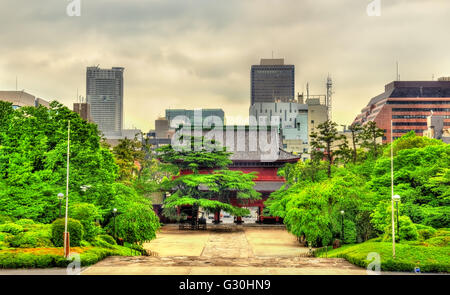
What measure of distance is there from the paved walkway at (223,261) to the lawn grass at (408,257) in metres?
1.06

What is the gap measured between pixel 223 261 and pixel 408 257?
11.3 metres

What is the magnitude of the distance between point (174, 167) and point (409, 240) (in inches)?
1516

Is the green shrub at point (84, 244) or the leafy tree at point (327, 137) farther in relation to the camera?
the leafy tree at point (327, 137)

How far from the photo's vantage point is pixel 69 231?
34.8 meters

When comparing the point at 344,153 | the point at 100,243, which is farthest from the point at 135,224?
the point at 344,153

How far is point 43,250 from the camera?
3197cm

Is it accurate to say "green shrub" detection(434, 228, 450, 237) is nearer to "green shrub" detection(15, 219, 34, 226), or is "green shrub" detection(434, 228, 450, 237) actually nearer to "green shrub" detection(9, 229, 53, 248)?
"green shrub" detection(9, 229, 53, 248)

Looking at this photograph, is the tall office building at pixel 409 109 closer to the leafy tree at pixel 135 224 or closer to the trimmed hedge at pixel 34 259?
the leafy tree at pixel 135 224

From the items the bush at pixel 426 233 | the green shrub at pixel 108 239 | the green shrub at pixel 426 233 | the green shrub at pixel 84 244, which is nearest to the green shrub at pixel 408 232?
the bush at pixel 426 233

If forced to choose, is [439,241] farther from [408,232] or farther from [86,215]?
[86,215]

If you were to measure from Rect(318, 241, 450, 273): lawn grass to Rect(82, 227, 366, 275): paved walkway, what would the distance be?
3.47 feet

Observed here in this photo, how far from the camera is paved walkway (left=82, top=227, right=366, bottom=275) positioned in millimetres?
29672

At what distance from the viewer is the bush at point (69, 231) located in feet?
113

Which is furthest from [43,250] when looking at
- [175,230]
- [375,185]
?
[175,230]
